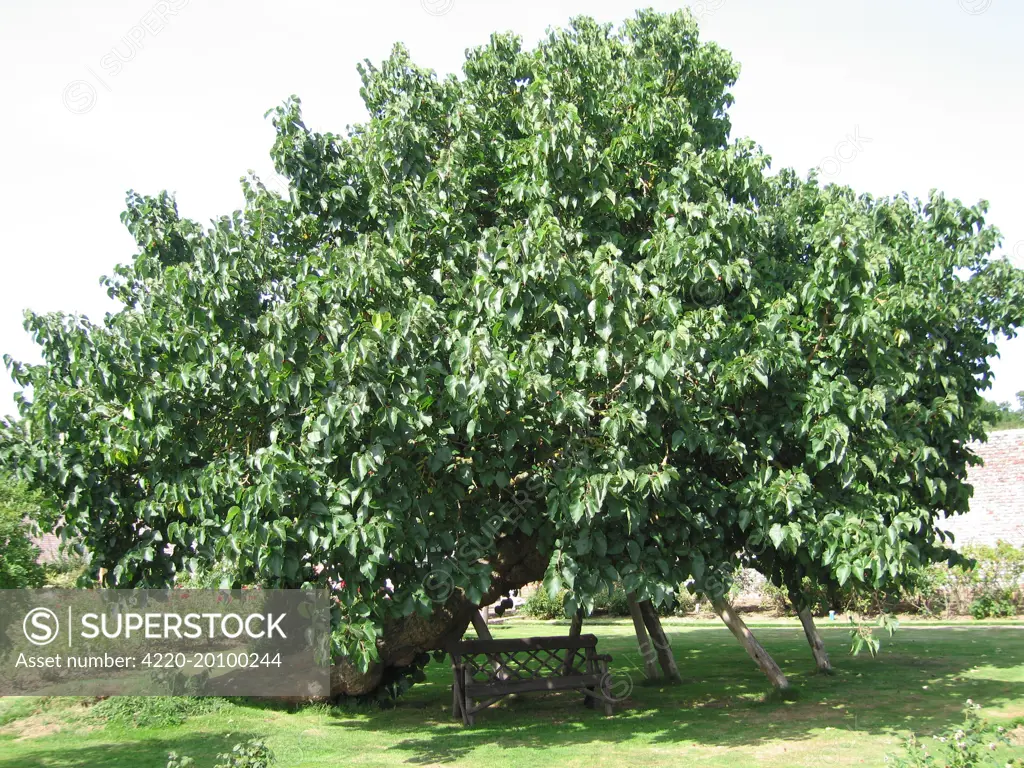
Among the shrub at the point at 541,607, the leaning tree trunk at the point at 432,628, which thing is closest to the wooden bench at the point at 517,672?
the leaning tree trunk at the point at 432,628

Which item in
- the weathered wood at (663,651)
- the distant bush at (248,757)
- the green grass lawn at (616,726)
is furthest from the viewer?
the weathered wood at (663,651)

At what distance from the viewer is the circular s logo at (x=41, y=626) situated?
11.9 meters

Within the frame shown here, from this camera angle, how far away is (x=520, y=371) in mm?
7875

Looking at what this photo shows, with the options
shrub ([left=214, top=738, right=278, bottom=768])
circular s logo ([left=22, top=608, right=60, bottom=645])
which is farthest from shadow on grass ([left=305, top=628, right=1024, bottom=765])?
circular s logo ([left=22, top=608, right=60, bottom=645])

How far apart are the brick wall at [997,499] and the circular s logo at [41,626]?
23.5 m

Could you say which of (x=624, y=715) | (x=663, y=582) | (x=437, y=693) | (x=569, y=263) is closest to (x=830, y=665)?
(x=624, y=715)

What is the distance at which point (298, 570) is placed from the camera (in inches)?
336

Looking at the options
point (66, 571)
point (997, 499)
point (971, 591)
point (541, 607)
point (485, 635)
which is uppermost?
point (997, 499)

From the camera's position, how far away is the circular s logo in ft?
39.1

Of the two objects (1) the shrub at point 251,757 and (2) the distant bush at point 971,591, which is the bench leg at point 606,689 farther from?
(2) the distant bush at point 971,591

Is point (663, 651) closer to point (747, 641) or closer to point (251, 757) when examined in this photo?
point (747, 641)

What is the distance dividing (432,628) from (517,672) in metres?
1.56

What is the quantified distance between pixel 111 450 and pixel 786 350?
7.15m

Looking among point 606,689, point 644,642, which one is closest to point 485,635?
point 606,689
